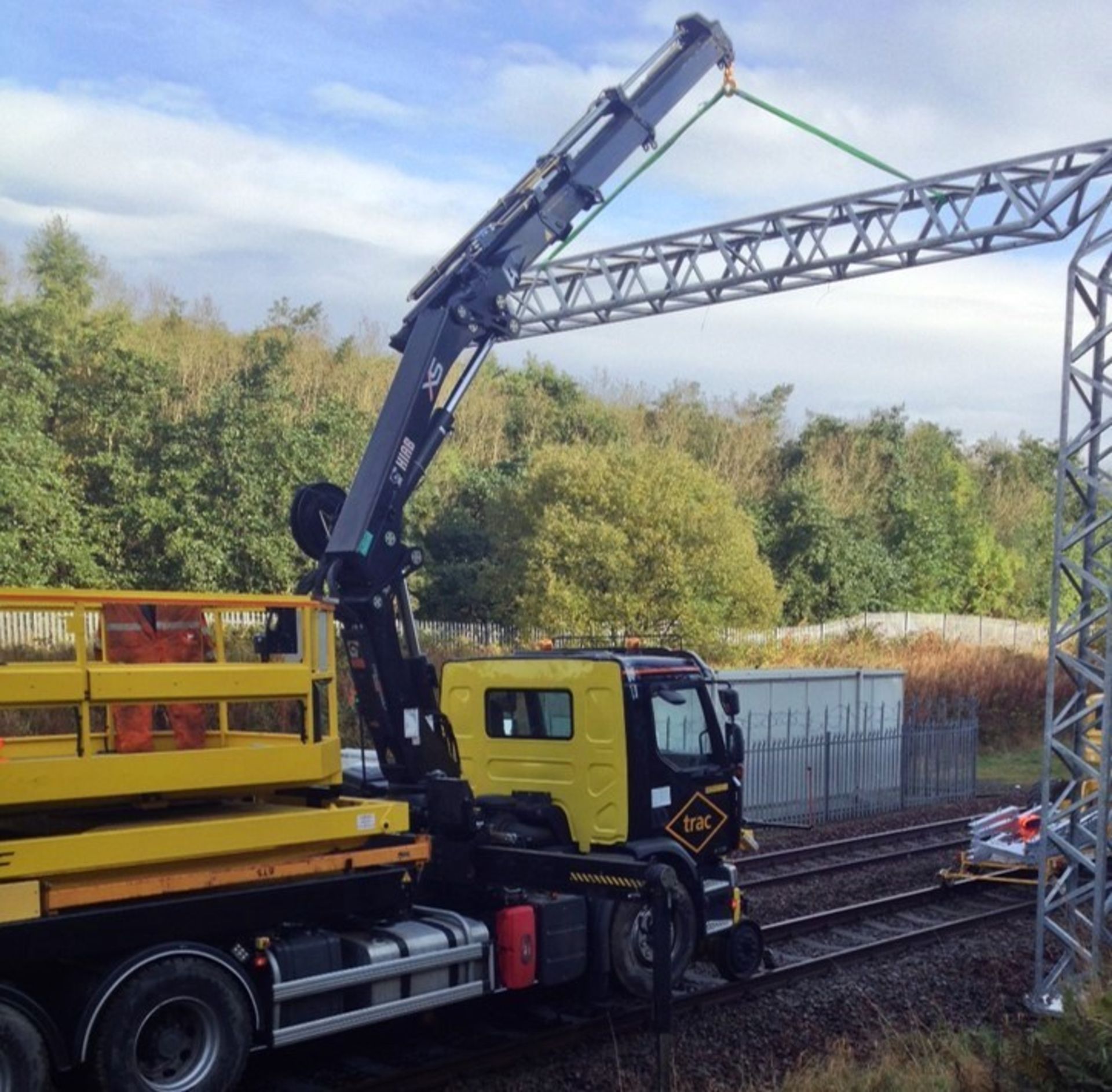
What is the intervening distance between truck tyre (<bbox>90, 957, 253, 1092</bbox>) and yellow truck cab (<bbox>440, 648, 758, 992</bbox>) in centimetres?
246

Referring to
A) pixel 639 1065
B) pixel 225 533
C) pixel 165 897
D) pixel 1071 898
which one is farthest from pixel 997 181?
pixel 225 533

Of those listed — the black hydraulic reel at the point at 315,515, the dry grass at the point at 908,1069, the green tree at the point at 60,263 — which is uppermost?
the green tree at the point at 60,263

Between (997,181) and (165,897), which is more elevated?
(997,181)

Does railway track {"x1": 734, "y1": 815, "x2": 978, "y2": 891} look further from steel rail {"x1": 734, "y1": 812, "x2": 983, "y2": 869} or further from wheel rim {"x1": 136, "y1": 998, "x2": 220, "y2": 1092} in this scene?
wheel rim {"x1": 136, "y1": 998, "x2": 220, "y2": 1092}

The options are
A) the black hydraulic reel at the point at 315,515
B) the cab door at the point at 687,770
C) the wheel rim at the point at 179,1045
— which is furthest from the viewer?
the black hydraulic reel at the point at 315,515

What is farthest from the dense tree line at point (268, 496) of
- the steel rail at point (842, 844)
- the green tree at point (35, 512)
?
the steel rail at point (842, 844)

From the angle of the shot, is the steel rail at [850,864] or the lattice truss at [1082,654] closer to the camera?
the lattice truss at [1082,654]

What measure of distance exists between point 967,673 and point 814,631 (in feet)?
15.1

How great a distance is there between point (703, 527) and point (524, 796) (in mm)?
18274

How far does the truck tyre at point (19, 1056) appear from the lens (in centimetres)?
620

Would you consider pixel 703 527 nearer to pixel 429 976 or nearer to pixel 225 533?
pixel 225 533

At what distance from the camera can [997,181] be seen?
11.9 metres

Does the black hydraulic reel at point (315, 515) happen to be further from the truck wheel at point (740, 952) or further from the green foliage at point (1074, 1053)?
the green foliage at point (1074, 1053)

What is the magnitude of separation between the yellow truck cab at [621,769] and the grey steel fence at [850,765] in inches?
370
